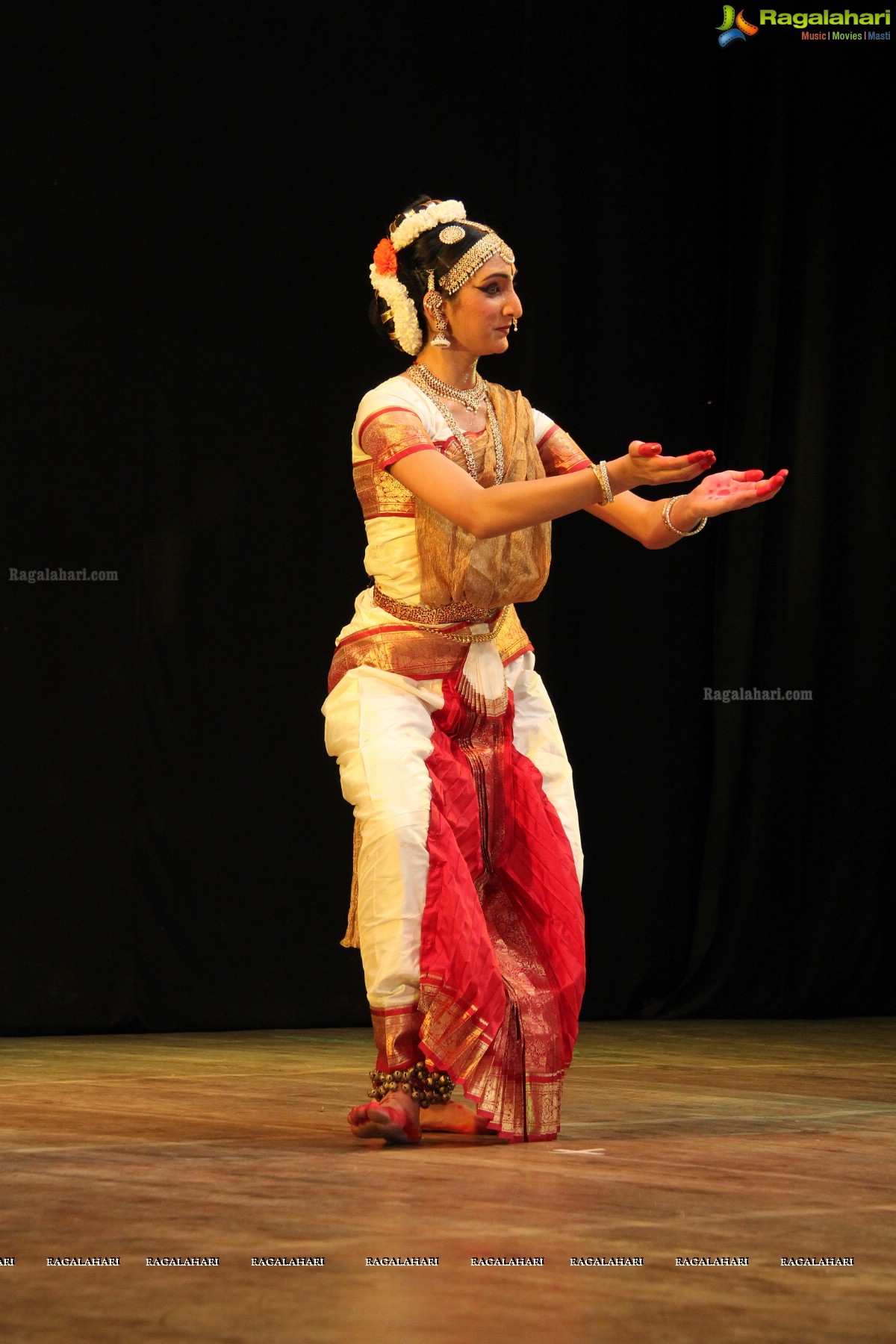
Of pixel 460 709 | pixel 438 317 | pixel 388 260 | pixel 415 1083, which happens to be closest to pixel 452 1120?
pixel 415 1083

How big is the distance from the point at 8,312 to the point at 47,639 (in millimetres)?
816

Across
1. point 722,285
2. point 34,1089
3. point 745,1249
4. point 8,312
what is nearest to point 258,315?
point 8,312

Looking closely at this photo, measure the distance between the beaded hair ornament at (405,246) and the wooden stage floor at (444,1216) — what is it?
4.23 ft

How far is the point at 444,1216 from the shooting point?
204 centimetres

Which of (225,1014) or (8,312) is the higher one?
(8,312)

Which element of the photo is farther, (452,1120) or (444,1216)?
(452,1120)

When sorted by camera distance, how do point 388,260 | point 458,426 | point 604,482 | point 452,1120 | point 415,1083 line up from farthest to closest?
point 388,260 < point 458,426 < point 452,1120 < point 415,1083 < point 604,482

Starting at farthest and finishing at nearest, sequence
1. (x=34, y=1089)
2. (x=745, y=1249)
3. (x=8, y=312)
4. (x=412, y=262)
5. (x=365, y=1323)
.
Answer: (x=8, y=312) → (x=34, y=1089) → (x=412, y=262) → (x=745, y=1249) → (x=365, y=1323)

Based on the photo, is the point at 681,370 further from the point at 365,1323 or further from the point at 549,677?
the point at 365,1323

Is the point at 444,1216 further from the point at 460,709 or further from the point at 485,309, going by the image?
the point at 485,309

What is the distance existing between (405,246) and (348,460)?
1975 millimetres

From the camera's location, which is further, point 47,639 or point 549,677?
point 549,677

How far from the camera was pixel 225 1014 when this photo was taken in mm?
4879

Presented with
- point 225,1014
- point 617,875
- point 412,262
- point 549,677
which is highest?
point 412,262
